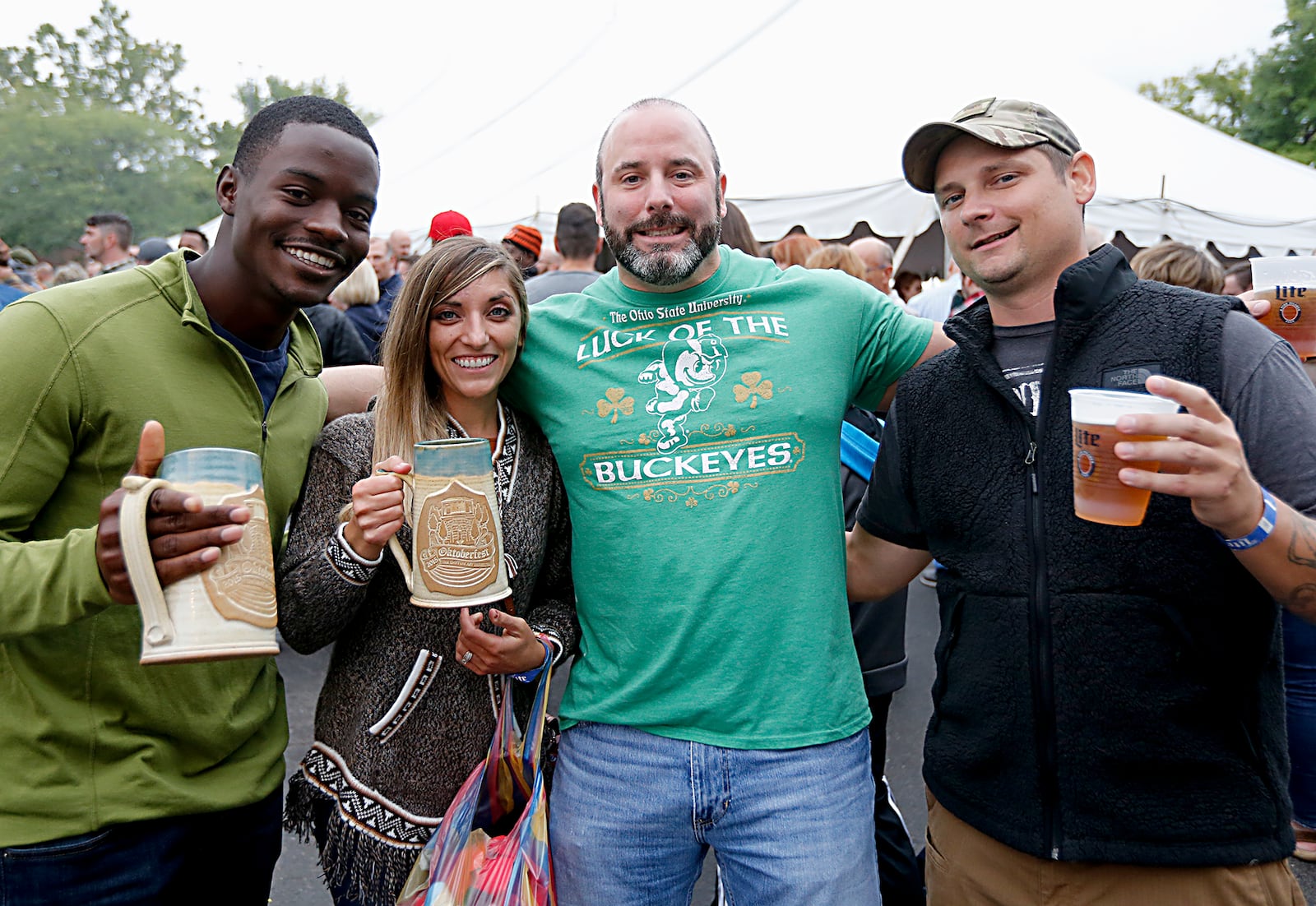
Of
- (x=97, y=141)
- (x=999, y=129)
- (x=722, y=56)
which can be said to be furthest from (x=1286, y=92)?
(x=97, y=141)

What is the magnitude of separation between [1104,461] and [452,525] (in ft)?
3.81

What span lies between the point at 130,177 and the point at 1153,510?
58297 millimetres

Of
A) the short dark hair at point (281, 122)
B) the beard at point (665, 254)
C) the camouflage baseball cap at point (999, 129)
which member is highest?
the short dark hair at point (281, 122)

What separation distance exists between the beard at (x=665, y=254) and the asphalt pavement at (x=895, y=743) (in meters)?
2.26

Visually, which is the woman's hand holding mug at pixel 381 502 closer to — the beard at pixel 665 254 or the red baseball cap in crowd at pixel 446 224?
the beard at pixel 665 254

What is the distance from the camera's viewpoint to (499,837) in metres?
2.03

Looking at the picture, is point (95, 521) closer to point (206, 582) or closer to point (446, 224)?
point (206, 582)

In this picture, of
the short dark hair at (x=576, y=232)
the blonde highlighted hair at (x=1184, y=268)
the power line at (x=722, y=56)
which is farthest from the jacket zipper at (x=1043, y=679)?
the power line at (x=722, y=56)

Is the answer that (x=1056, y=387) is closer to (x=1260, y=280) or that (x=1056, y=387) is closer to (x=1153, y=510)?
(x=1153, y=510)

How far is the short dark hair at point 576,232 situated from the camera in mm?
5617

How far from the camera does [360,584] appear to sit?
1881 millimetres

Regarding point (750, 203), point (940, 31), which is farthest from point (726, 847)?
point (940, 31)

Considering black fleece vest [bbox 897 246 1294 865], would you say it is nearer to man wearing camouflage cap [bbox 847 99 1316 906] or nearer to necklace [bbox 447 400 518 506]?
man wearing camouflage cap [bbox 847 99 1316 906]

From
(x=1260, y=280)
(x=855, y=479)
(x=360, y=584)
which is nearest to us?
(x=360, y=584)
